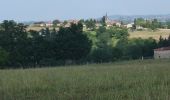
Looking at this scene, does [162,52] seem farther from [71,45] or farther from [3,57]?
[3,57]

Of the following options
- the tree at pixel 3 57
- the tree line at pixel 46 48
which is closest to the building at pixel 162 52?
the tree line at pixel 46 48

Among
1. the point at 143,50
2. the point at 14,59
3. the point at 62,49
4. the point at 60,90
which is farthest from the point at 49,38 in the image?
the point at 60,90

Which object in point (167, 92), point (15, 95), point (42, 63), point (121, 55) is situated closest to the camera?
point (167, 92)

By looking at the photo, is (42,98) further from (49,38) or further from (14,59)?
(49,38)

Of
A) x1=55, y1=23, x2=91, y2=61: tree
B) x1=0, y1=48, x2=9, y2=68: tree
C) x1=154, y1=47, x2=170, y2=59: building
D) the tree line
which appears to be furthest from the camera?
x1=154, y1=47, x2=170, y2=59: building

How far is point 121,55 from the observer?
72312mm

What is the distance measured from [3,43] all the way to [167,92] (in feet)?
187

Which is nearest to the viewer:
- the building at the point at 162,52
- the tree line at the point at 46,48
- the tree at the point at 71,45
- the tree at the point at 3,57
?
the tree at the point at 3,57

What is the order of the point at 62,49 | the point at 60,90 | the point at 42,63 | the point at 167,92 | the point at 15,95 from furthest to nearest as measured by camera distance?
the point at 62,49, the point at 42,63, the point at 60,90, the point at 15,95, the point at 167,92


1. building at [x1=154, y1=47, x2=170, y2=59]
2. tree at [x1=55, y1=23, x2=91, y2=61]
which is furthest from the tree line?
building at [x1=154, y1=47, x2=170, y2=59]

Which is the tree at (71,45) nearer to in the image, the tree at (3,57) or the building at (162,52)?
the tree at (3,57)

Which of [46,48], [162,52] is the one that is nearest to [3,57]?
[46,48]

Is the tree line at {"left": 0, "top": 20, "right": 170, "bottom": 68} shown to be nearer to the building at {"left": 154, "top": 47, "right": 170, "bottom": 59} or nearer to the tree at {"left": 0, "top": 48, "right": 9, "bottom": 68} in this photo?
the tree at {"left": 0, "top": 48, "right": 9, "bottom": 68}

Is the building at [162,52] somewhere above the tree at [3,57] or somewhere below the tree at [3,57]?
below
